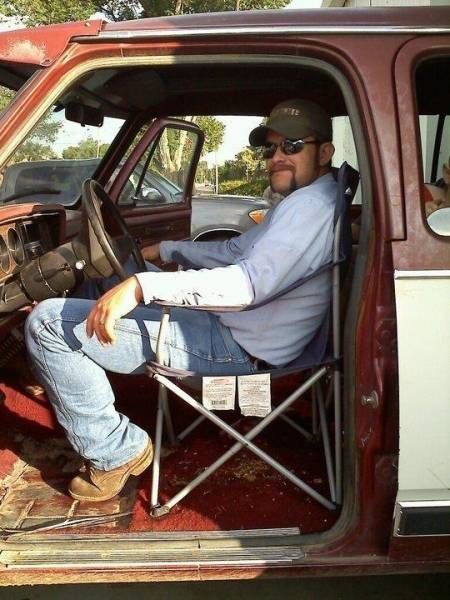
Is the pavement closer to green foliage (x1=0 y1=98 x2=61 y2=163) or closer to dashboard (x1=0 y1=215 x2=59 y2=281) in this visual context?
dashboard (x1=0 y1=215 x2=59 y2=281)

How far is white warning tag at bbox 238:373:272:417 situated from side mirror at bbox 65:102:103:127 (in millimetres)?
1538

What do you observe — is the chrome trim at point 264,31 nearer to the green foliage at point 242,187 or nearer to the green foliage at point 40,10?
the green foliage at point 242,187

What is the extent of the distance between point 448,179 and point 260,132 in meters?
0.78

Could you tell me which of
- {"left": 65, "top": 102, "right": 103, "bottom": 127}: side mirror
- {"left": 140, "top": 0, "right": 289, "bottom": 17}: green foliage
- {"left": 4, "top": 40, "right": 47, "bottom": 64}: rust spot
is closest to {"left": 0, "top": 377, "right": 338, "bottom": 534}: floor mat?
{"left": 65, "top": 102, "right": 103, "bottom": 127}: side mirror

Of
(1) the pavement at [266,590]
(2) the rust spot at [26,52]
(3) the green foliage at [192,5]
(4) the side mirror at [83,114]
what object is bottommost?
(1) the pavement at [266,590]

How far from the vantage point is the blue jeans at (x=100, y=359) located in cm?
Result: 201

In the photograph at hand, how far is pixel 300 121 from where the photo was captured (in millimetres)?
2186

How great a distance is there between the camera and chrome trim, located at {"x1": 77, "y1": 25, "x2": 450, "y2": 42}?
67.6 inches

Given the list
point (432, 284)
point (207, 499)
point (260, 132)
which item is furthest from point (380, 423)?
point (260, 132)

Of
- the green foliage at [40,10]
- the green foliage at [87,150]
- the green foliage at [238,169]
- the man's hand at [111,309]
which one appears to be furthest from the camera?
the green foliage at [40,10]

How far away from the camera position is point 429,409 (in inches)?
65.3

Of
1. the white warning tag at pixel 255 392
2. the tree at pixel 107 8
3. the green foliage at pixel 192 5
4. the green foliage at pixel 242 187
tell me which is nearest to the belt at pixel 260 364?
the white warning tag at pixel 255 392

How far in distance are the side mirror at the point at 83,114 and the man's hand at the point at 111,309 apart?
4.10 feet

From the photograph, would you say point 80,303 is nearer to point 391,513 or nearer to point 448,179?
point 391,513
